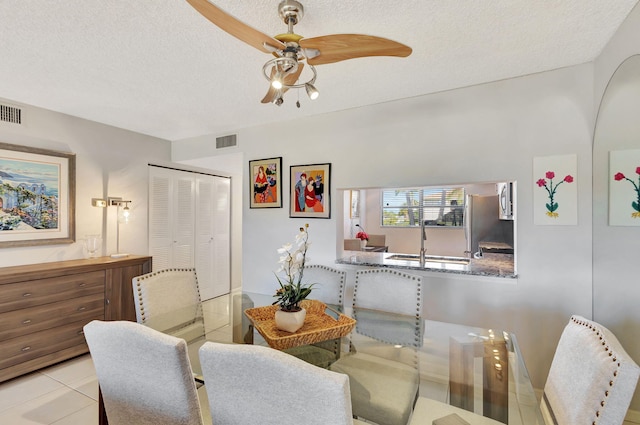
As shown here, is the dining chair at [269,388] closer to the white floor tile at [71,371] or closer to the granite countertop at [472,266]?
the granite countertop at [472,266]

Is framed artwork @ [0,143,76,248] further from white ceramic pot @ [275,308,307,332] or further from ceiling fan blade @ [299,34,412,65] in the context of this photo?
ceiling fan blade @ [299,34,412,65]

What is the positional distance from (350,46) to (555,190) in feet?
6.49

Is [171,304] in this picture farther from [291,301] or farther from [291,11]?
[291,11]

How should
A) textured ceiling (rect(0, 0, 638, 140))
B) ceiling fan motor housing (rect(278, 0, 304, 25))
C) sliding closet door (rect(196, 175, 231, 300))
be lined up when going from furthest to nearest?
sliding closet door (rect(196, 175, 231, 300)) → textured ceiling (rect(0, 0, 638, 140)) → ceiling fan motor housing (rect(278, 0, 304, 25))

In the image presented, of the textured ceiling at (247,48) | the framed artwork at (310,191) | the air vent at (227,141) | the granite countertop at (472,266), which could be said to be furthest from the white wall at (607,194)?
the air vent at (227,141)

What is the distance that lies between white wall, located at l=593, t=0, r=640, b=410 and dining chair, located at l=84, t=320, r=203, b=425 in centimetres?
241

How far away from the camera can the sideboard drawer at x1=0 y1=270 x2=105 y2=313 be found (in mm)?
2420

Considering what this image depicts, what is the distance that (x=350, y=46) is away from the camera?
1335mm

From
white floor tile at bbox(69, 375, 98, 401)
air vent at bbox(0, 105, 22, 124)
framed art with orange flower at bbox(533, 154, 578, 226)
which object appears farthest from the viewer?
air vent at bbox(0, 105, 22, 124)

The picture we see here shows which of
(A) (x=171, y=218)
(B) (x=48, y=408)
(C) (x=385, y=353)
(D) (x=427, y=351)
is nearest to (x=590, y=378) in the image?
(D) (x=427, y=351)

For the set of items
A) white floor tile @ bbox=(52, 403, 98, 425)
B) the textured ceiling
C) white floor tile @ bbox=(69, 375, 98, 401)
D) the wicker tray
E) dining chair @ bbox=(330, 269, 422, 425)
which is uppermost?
the textured ceiling

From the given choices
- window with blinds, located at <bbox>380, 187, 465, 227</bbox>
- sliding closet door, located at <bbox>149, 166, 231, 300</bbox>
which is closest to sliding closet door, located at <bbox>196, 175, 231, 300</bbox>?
sliding closet door, located at <bbox>149, 166, 231, 300</bbox>

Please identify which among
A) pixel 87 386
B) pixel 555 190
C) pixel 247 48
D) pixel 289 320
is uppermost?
pixel 247 48

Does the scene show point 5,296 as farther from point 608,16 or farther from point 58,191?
point 608,16
